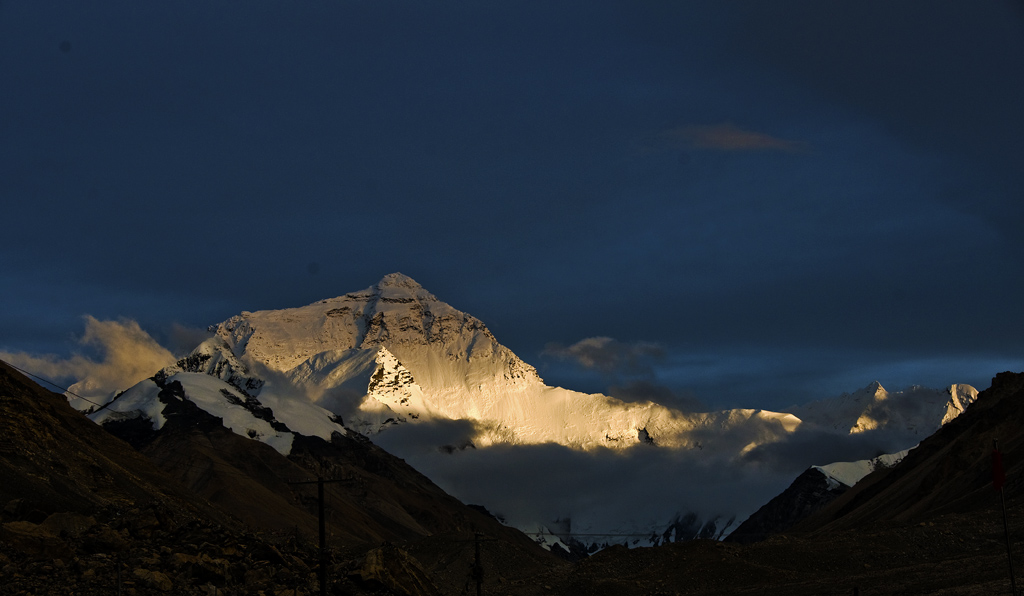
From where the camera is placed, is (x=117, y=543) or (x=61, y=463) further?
→ (x=61, y=463)

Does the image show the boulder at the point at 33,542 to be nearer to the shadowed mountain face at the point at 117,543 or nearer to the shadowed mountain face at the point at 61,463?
the shadowed mountain face at the point at 117,543

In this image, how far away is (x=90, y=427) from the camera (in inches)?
4764

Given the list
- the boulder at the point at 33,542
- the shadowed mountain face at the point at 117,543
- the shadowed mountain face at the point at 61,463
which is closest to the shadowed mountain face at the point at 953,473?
the shadowed mountain face at the point at 117,543

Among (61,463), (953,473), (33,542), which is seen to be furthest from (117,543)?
(953,473)

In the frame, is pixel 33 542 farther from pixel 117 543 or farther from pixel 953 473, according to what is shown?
pixel 953 473

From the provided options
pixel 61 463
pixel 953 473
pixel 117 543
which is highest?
pixel 953 473

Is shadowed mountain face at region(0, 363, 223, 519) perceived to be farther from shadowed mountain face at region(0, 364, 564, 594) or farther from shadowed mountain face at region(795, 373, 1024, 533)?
shadowed mountain face at region(795, 373, 1024, 533)

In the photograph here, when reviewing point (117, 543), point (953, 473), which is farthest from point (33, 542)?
point (953, 473)

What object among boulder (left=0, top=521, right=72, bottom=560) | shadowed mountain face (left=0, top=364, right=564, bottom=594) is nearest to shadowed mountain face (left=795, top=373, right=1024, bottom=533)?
shadowed mountain face (left=0, top=364, right=564, bottom=594)

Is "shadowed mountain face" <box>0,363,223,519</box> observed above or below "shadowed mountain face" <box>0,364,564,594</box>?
above

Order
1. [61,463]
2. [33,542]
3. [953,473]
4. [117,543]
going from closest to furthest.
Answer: [33,542] < [117,543] < [61,463] < [953,473]

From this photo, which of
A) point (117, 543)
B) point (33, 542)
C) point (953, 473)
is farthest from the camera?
point (953, 473)

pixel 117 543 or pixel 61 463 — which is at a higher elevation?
pixel 61 463

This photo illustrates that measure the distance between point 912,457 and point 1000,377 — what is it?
1799 centimetres
